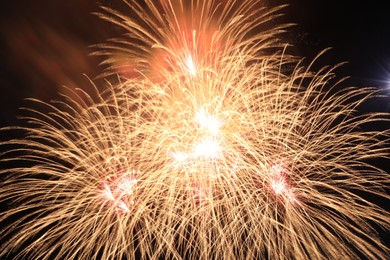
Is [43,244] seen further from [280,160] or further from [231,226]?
[280,160]

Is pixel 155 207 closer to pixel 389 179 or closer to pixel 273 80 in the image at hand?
pixel 273 80

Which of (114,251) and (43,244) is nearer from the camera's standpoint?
(114,251)

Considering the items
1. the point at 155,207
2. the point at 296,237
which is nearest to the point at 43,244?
the point at 155,207

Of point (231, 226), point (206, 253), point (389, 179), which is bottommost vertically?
point (206, 253)

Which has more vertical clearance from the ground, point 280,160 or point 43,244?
point 280,160

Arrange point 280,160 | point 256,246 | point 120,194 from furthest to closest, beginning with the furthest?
point 120,194, point 280,160, point 256,246

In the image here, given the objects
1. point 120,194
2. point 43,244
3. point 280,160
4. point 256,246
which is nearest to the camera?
point 256,246

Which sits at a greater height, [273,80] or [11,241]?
[273,80]

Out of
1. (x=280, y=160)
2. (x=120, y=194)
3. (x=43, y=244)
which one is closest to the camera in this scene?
(x=280, y=160)

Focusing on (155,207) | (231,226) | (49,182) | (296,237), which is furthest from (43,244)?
(296,237)
